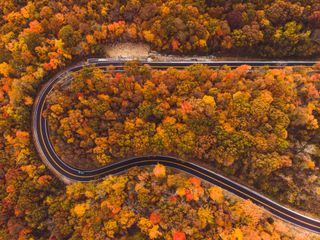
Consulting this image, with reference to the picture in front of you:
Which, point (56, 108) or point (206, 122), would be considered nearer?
point (206, 122)

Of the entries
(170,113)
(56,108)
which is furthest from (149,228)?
(56,108)

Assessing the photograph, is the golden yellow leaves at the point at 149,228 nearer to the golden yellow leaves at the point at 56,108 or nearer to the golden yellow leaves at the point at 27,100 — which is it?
the golden yellow leaves at the point at 56,108

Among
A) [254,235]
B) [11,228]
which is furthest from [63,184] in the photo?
[254,235]

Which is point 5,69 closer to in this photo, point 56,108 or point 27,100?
point 27,100

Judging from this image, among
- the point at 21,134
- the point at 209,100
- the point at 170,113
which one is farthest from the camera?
the point at 21,134

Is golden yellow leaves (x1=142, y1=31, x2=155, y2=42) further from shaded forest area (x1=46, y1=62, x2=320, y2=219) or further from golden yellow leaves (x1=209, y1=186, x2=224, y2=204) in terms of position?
golden yellow leaves (x1=209, y1=186, x2=224, y2=204)

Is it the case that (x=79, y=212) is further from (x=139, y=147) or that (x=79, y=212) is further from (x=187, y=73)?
(x=187, y=73)
